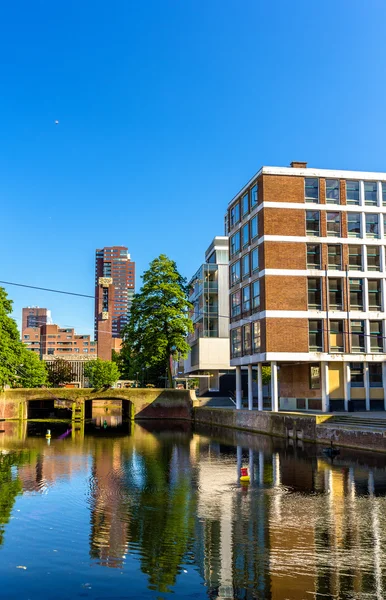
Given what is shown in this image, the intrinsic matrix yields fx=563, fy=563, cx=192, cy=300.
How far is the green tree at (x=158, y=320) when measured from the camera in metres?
71.7

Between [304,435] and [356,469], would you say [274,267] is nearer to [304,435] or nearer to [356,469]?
[304,435]

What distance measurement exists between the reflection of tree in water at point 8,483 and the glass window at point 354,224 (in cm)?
3204

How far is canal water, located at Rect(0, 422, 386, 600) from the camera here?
12633 millimetres

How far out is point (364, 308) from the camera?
4831 centimetres

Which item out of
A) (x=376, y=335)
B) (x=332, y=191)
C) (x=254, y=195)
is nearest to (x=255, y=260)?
(x=254, y=195)

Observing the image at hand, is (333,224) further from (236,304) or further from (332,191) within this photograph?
(236,304)

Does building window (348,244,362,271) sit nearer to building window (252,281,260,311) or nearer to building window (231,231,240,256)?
building window (252,281,260,311)

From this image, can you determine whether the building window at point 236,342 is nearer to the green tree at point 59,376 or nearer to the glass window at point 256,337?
the glass window at point 256,337

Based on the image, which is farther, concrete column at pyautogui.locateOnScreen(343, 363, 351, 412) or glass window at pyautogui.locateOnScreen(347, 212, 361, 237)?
glass window at pyautogui.locateOnScreen(347, 212, 361, 237)

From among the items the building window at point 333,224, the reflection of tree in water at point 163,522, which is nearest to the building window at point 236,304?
the building window at point 333,224

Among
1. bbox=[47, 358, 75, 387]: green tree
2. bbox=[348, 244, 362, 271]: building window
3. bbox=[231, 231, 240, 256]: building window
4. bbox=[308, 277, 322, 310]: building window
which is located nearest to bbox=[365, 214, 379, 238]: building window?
bbox=[348, 244, 362, 271]: building window

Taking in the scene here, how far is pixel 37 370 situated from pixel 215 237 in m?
33.5

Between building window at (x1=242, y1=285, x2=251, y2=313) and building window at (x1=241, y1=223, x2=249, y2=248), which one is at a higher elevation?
building window at (x1=241, y1=223, x2=249, y2=248)

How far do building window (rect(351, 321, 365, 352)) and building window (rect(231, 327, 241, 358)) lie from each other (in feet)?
39.0
